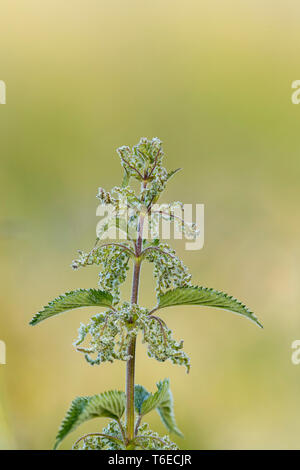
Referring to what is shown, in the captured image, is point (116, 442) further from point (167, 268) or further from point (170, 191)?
point (170, 191)

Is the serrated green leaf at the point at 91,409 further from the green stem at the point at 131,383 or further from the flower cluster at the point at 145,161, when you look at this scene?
the flower cluster at the point at 145,161

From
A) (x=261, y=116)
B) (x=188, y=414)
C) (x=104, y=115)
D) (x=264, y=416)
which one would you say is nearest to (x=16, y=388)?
(x=188, y=414)

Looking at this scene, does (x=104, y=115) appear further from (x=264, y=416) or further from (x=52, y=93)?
(x=264, y=416)

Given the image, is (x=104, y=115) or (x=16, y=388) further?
(x=104, y=115)

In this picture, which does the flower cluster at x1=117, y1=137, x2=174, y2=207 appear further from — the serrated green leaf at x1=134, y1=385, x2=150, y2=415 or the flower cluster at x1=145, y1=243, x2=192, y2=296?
the serrated green leaf at x1=134, y1=385, x2=150, y2=415

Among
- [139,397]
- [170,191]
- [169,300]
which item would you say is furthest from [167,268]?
[170,191]

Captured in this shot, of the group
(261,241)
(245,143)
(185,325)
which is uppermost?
(245,143)

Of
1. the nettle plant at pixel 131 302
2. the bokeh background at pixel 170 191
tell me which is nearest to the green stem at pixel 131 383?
the nettle plant at pixel 131 302
